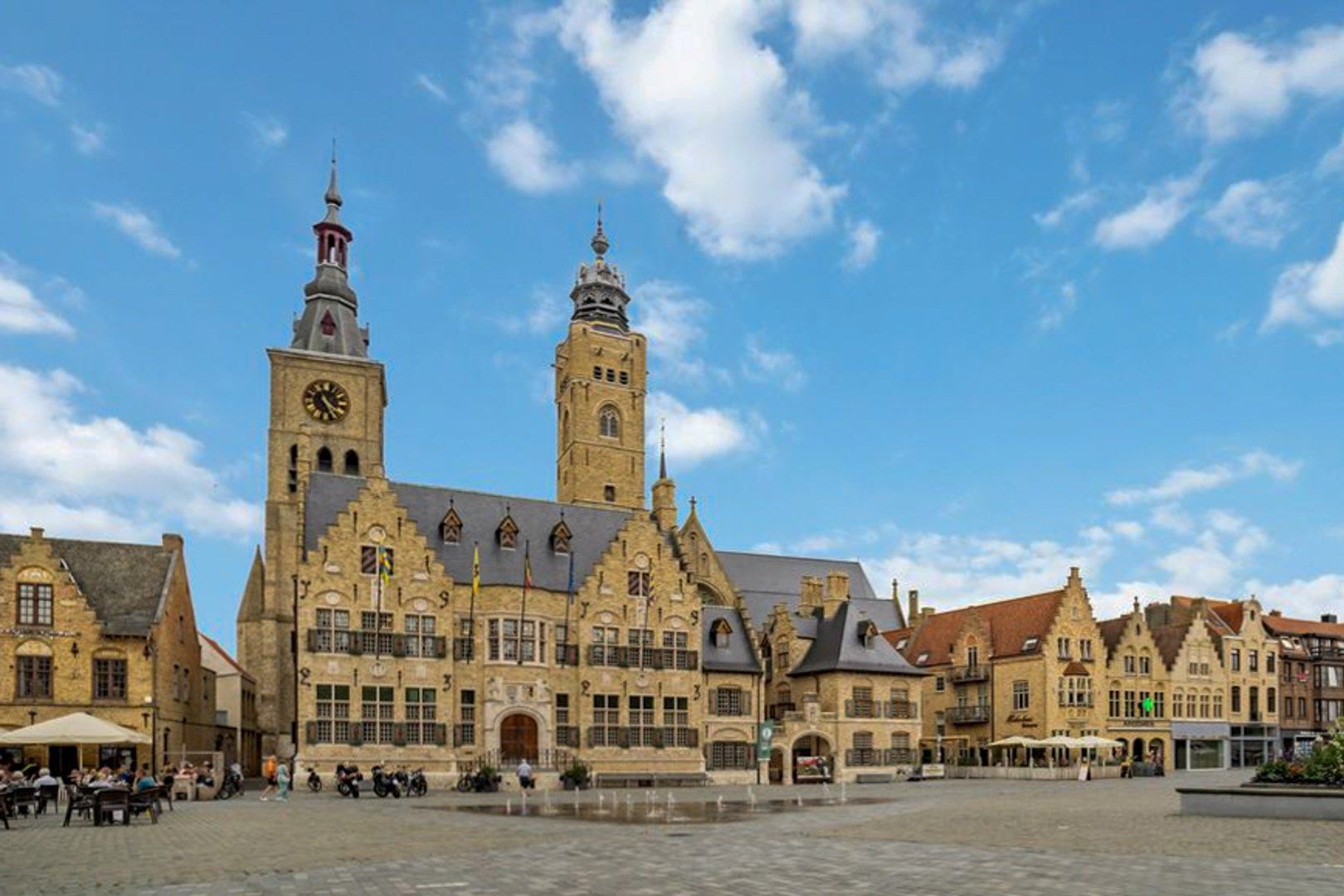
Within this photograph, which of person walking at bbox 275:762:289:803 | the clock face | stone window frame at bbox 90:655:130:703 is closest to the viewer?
person walking at bbox 275:762:289:803

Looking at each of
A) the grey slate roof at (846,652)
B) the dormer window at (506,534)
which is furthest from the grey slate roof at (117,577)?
the grey slate roof at (846,652)

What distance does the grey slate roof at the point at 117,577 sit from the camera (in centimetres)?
4541

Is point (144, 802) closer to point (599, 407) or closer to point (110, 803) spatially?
point (110, 803)

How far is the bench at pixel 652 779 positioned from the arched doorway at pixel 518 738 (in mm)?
3615

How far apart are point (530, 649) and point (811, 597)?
2136 cm

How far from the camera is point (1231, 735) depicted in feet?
254

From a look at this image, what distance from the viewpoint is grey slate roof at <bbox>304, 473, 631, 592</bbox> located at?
53094 mm

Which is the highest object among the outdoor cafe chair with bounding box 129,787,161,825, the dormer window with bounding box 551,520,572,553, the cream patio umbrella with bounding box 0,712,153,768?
the dormer window with bounding box 551,520,572,553

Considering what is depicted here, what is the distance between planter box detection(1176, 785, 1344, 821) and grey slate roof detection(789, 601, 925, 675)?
32738 mm

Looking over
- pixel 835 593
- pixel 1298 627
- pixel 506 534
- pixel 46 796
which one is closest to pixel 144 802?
pixel 46 796

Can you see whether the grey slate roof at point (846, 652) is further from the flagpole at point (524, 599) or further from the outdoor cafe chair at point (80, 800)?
the outdoor cafe chair at point (80, 800)

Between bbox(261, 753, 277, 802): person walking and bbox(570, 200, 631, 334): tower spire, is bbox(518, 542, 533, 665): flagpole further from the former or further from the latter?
bbox(570, 200, 631, 334): tower spire

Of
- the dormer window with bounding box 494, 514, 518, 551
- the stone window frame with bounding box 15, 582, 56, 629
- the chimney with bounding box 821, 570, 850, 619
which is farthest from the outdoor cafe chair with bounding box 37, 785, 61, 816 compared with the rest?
the chimney with bounding box 821, 570, 850, 619

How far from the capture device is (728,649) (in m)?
61.6
